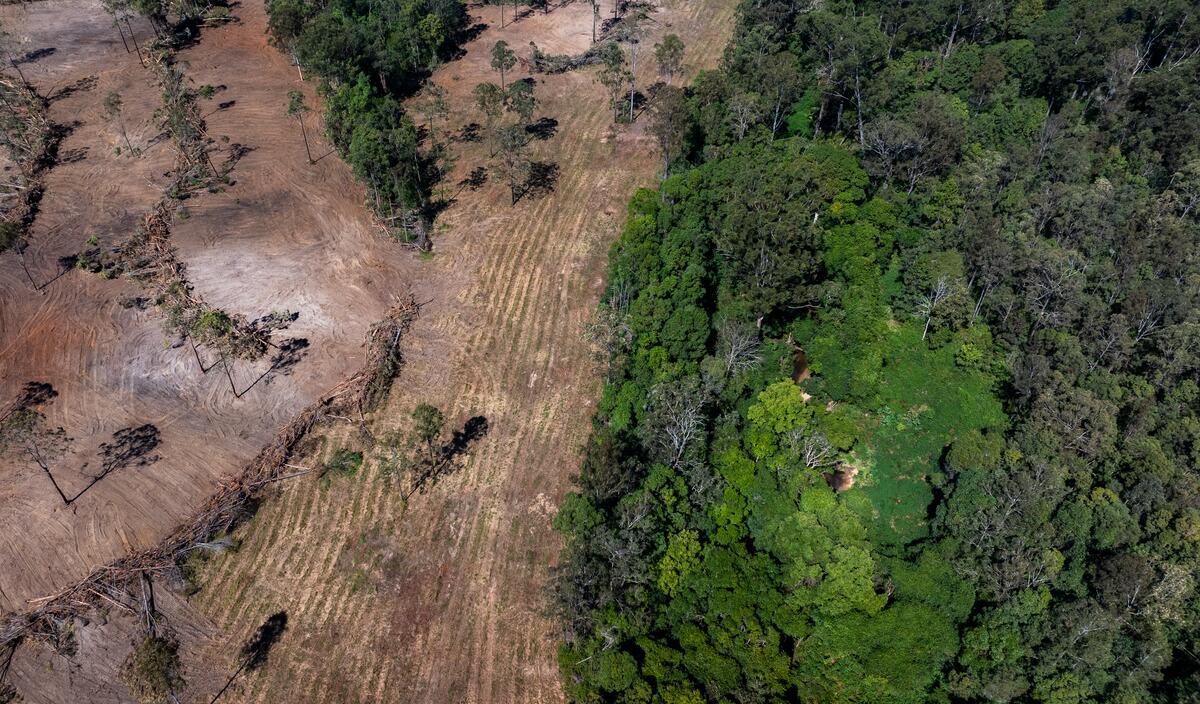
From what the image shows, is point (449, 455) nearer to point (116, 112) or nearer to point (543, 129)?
point (543, 129)

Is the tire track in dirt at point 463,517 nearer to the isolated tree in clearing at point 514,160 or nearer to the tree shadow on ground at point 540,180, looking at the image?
the tree shadow on ground at point 540,180

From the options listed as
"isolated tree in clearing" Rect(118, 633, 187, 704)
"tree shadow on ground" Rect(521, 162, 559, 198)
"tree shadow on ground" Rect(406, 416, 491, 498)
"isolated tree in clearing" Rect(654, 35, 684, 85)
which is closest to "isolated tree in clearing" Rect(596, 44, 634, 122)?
"isolated tree in clearing" Rect(654, 35, 684, 85)

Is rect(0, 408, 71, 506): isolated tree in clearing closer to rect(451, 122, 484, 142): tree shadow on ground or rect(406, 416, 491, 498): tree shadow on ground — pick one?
rect(406, 416, 491, 498): tree shadow on ground

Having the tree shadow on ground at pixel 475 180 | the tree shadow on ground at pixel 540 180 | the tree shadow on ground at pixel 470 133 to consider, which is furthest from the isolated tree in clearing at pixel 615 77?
the tree shadow on ground at pixel 475 180

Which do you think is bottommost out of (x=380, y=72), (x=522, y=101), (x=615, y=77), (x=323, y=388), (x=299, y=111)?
(x=323, y=388)

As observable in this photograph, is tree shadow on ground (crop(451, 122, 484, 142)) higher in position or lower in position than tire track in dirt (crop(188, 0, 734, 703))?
higher

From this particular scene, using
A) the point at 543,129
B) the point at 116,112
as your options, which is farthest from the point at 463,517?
the point at 116,112

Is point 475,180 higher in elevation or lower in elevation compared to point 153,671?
higher
